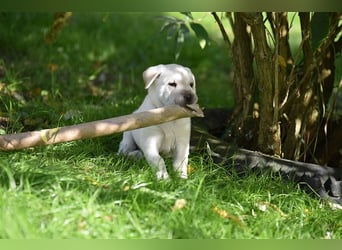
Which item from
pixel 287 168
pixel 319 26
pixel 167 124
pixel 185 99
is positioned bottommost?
pixel 287 168

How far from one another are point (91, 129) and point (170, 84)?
1.74ft

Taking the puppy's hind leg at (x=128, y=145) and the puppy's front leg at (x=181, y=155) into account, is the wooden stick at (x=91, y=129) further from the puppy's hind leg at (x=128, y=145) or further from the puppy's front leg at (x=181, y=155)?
the puppy's hind leg at (x=128, y=145)

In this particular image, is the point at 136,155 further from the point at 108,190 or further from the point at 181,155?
the point at 108,190

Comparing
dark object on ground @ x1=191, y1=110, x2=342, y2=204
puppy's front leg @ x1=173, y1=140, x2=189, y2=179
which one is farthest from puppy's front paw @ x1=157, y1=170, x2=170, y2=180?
dark object on ground @ x1=191, y1=110, x2=342, y2=204

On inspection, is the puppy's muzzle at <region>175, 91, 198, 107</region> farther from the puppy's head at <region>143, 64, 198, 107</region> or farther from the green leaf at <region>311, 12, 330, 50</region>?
the green leaf at <region>311, 12, 330, 50</region>

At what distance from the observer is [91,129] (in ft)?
11.4

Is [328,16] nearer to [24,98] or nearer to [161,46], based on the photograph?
[24,98]

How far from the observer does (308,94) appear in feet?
13.8

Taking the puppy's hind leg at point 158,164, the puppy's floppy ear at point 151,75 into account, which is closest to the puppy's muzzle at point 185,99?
the puppy's floppy ear at point 151,75

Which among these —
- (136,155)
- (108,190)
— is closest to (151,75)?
(136,155)

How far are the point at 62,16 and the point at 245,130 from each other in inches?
62.8

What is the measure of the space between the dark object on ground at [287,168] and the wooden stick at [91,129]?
1.49 ft

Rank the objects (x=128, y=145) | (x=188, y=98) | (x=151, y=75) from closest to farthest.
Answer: (x=188, y=98) < (x=151, y=75) < (x=128, y=145)

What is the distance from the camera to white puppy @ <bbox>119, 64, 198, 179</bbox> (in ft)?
12.1
